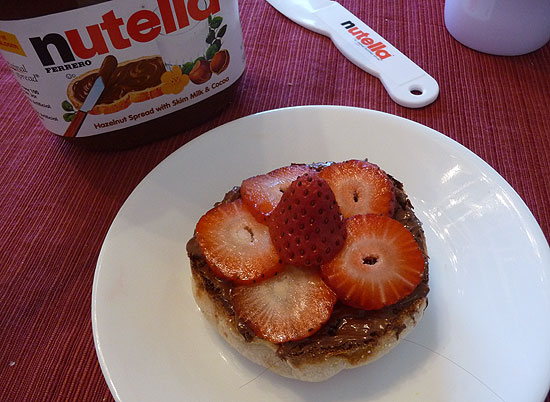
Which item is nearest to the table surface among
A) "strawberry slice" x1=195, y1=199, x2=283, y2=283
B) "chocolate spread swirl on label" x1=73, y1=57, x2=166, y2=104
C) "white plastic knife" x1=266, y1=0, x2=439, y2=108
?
"white plastic knife" x1=266, y1=0, x2=439, y2=108

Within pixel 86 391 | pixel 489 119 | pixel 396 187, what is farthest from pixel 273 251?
pixel 489 119

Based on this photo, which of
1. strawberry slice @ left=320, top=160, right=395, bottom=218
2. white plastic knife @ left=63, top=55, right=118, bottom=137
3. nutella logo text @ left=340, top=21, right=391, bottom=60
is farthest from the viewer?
nutella logo text @ left=340, top=21, right=391, bottom=60

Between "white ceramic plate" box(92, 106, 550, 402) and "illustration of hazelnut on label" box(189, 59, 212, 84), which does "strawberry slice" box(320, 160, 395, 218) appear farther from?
"illustration of hazelnut on label" box(189, 59, 212, 84)

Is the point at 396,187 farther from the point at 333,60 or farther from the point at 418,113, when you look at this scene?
the point at 333,60

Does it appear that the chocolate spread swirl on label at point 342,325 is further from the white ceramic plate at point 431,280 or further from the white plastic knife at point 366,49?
the white plastic knife at point 366,49

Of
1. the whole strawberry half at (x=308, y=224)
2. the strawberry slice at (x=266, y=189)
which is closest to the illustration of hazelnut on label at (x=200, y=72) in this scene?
the strawberry slice at (x=266, y=189)
